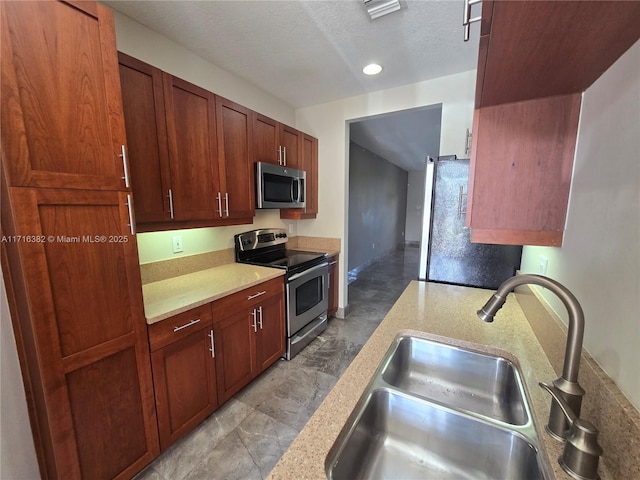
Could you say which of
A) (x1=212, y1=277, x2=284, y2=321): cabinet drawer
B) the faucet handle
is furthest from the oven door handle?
the faucet handle

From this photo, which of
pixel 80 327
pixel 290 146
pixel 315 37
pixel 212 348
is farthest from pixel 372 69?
pixel 80 327

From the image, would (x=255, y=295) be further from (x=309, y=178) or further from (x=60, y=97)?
(x=309, y=178)

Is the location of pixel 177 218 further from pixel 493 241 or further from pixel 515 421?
pixel 515 421

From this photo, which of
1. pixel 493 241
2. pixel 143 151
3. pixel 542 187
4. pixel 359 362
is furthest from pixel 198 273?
pixel 542 187

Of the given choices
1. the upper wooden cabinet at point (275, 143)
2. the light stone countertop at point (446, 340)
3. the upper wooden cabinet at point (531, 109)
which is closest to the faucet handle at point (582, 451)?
the light stone countertop at point (446, 340)

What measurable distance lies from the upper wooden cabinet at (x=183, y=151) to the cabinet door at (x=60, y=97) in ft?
1.16

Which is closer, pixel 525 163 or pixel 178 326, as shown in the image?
pixel 525 163

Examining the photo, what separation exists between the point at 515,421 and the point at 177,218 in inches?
77.2

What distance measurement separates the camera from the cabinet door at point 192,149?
1696mm

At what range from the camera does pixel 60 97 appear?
3.32 ft

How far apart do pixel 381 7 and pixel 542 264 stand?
66.6 inches

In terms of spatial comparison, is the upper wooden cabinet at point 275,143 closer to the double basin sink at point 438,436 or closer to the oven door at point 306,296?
the oven door at point 306,296

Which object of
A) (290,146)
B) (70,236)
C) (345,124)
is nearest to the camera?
(70,236)

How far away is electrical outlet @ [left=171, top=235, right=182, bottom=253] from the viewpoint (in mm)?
2055
